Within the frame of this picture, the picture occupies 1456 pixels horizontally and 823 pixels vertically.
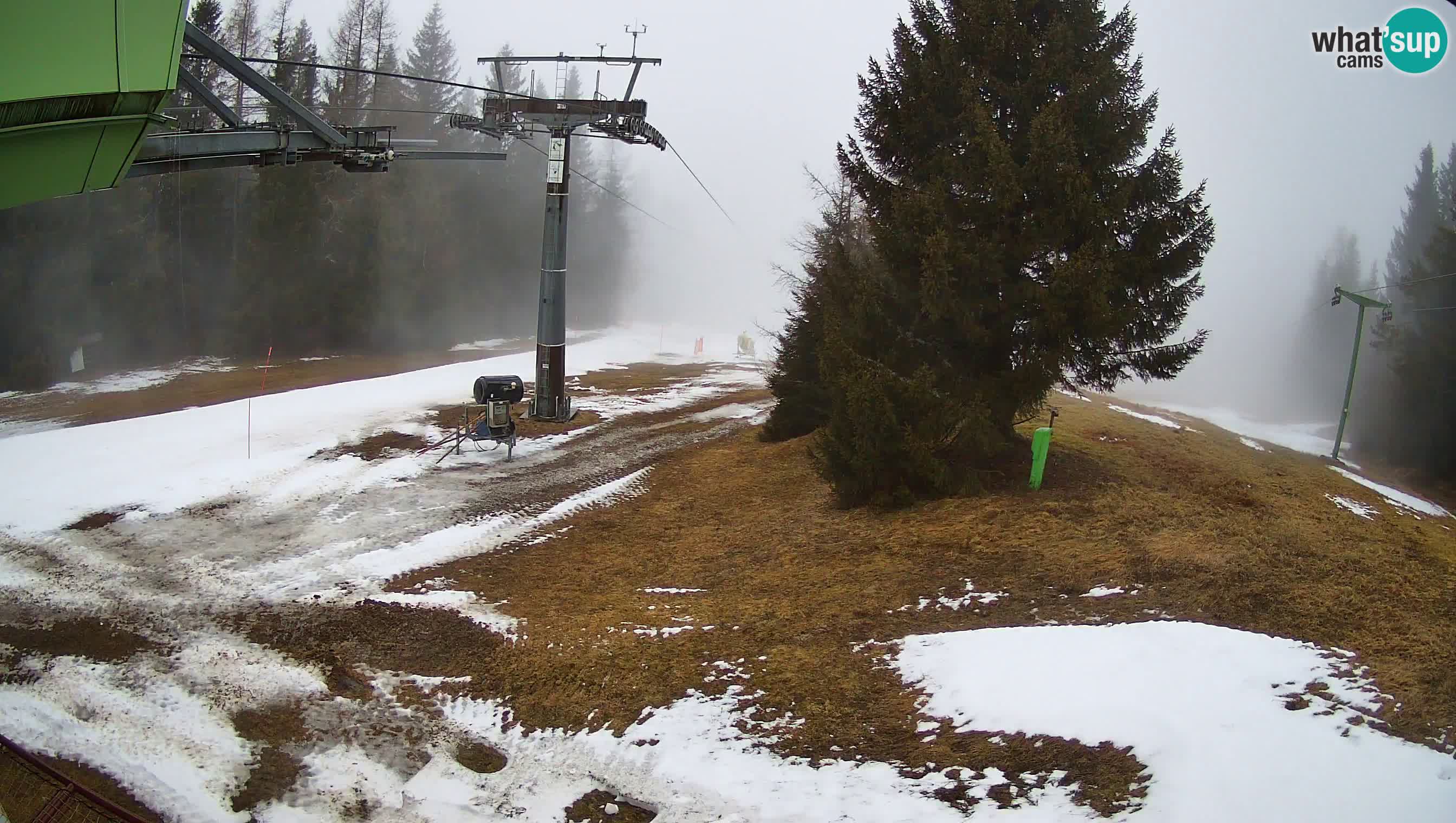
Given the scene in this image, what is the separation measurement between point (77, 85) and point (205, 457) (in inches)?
503

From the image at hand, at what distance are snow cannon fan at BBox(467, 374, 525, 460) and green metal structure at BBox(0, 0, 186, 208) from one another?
11.4 metres

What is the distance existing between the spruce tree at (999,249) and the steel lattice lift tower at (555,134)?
26.8 ft

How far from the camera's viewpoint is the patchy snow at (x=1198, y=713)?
4637mm

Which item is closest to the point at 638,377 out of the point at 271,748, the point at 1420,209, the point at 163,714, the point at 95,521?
the point at 95,521

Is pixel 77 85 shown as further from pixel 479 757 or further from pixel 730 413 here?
pixel 730 413

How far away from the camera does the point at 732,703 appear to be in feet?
22.6

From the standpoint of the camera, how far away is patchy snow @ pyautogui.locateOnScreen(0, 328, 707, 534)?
1248 cm

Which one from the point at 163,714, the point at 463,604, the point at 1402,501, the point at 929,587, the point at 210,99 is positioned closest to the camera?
the point at 163,714

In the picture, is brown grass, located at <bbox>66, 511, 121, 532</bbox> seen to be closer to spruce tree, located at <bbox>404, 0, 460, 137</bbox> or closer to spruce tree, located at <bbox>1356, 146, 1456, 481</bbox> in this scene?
spruce tree, located at <bbox>1356, 146, 1456, 481</bbox>

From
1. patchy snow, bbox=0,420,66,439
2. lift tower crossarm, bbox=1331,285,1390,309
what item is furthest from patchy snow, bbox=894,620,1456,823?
patchy snow, bbox=0,420,66,439

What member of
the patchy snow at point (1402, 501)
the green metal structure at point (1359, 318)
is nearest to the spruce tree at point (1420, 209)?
the green metal structure at point (1359, 318)

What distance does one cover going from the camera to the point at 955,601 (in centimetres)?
851

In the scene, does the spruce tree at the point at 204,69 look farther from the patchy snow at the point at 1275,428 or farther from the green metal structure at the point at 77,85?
the patchy snow at the point at 1275,428

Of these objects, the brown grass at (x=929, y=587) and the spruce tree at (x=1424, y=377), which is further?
the spruce tree at (x=1424, y=377)
